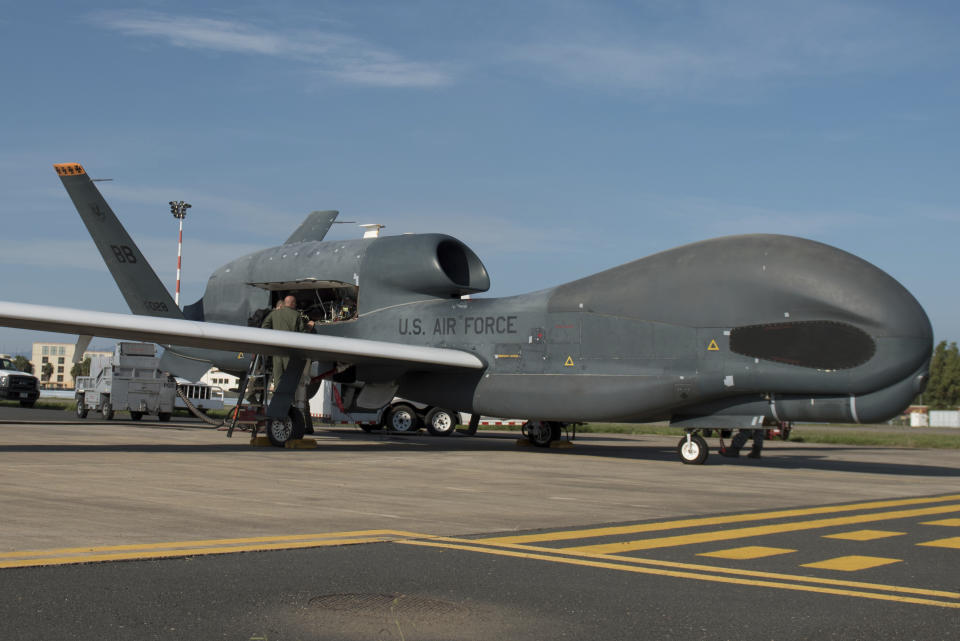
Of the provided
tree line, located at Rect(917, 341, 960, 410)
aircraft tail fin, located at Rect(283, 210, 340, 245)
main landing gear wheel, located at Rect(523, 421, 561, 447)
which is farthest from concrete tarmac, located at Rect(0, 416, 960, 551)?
tree line, located at Rect(917, 341, 960, 410)

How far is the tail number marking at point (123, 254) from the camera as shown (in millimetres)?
23625

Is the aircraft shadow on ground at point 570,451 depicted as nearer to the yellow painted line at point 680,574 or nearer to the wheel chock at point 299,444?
the wheel chock at point 299,444

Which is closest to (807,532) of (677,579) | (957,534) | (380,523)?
(957,534)

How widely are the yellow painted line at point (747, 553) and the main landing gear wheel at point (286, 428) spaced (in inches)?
502

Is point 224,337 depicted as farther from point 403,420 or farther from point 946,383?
point 946,383

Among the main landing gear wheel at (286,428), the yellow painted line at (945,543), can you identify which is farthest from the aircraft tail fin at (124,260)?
the yellow painted line at (945,543)

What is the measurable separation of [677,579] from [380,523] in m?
3.09

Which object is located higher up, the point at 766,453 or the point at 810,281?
the point at 810,281

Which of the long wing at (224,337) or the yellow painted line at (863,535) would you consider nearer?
the yellow painted line at (863,535)

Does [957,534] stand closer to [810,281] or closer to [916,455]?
[810,281]

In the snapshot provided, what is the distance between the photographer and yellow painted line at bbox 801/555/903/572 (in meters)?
6.69

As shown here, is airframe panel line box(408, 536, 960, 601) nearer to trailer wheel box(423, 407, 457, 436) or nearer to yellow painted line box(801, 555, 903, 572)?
yellow painted line box(801, 555, 903, 572)

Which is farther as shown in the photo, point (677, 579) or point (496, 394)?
point (496, 394)

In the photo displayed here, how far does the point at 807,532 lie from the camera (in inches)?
337
